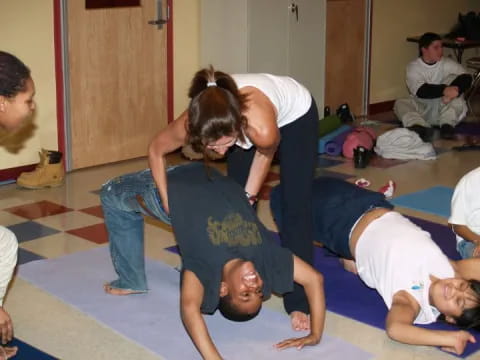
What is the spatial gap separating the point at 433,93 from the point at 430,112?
18cm

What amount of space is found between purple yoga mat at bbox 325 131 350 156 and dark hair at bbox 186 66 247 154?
3.44 m

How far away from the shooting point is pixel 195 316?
9.04 ft

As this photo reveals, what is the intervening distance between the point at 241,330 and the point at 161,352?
0.35 meters

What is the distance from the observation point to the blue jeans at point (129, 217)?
3.27 m

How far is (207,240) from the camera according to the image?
2.95 meters

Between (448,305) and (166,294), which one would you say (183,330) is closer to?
(166,294)

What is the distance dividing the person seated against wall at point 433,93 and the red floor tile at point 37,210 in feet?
10.4

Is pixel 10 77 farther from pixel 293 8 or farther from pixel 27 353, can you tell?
pixel 293 8

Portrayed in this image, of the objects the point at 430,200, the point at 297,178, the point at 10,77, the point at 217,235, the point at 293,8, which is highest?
the point at 293,8

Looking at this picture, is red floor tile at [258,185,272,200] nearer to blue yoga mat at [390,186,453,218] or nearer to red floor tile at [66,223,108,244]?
blue yoga mat at [390,186,453,218]

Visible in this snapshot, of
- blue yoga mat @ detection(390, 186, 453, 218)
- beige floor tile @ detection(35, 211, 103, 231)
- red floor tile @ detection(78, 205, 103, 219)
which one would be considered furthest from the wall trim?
blue yoga mat @ detection(390, 186, 453, 218)

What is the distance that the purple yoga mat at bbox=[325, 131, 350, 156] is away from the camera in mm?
6199

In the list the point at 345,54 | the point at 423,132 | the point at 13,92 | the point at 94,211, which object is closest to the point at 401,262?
the point at 13,92

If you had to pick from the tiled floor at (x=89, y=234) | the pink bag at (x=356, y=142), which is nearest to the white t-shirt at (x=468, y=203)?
the tiled floor at (x=89, y=234)
